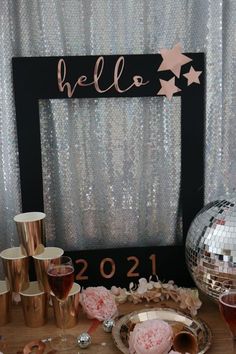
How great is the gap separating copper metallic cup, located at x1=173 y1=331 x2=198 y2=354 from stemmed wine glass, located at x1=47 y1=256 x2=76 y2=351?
231 mm

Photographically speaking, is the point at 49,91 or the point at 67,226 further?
the point at 67,226

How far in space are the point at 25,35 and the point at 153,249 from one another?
0.66m

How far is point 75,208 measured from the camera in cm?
131

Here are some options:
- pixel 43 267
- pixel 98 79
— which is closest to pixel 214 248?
pixel 43 267

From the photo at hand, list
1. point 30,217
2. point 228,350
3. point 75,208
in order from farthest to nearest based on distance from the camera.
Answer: point 75,208, point 30,217, point 228,350

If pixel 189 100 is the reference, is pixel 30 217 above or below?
below

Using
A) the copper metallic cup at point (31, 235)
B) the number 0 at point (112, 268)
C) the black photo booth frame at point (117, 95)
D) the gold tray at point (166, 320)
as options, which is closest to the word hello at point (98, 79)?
the black photo booth frame at point (117, 95)

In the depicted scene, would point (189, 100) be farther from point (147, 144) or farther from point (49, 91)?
point (49, 91)

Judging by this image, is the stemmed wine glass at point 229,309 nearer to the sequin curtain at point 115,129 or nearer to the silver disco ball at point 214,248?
the silver disco ball at point 214,248

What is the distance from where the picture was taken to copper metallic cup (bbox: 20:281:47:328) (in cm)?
112

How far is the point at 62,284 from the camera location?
3.33 ft

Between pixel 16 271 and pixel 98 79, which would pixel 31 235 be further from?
pixel 98 79

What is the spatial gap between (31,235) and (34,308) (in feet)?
0.56

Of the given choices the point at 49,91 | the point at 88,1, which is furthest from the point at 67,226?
the point at 88,1
